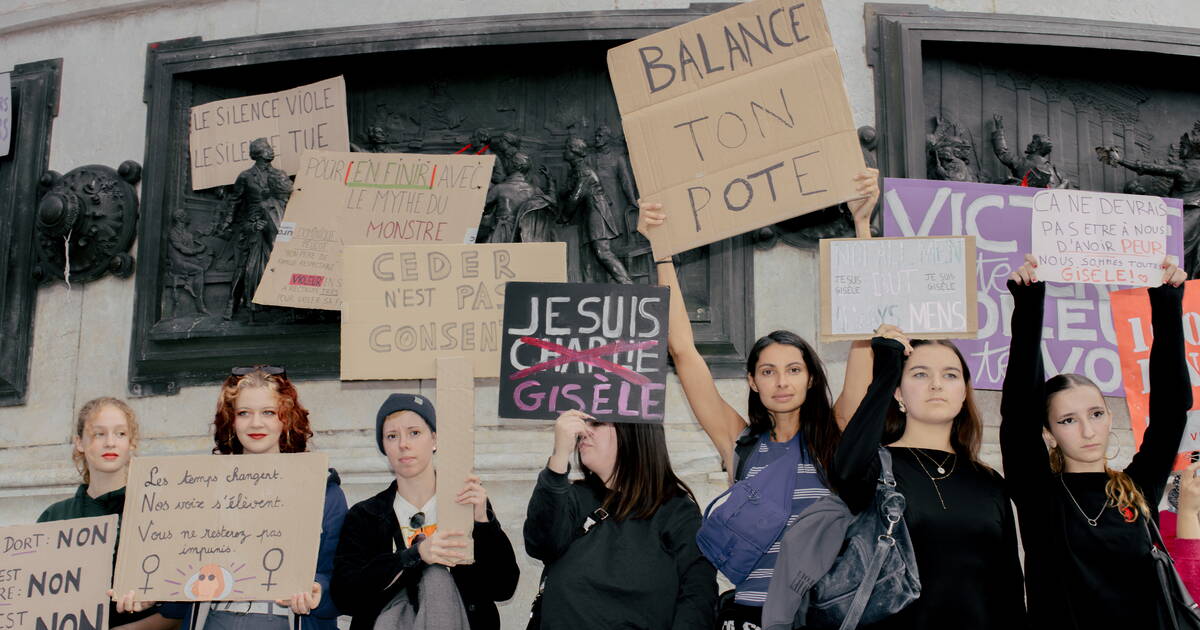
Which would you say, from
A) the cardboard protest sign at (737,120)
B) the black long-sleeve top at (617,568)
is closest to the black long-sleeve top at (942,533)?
the black long-sleeve top at (617,568)

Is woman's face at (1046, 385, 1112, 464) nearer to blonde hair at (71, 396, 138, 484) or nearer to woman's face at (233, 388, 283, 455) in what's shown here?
woman's face at (233, 388, 283, 455)

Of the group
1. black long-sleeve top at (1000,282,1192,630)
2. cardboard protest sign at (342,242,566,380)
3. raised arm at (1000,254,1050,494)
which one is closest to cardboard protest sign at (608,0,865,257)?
cardboard protest sign at (342,242,566,380)

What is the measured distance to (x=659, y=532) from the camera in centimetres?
445

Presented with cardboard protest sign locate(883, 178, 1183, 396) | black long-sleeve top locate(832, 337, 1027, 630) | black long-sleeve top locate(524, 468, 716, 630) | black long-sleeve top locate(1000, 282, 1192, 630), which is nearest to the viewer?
black long-sleeve top locate(832, 337, 1027, 630)

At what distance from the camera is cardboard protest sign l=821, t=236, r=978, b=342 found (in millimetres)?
4488

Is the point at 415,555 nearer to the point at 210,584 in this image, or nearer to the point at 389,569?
the point at 389,569

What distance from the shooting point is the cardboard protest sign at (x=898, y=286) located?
4488mm

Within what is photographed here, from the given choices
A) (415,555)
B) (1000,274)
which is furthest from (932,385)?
(1000,274)

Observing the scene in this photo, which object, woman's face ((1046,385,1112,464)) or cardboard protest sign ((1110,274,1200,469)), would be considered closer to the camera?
woman's face ((1046,385,1112,464))

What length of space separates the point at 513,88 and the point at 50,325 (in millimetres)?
3586

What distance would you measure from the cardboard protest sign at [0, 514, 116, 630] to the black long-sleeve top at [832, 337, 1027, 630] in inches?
116

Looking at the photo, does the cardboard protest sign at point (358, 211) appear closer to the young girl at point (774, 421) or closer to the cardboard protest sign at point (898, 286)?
the young girl at point (774, 421)

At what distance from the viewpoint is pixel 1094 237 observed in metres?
5.59

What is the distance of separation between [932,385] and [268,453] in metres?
2.56
